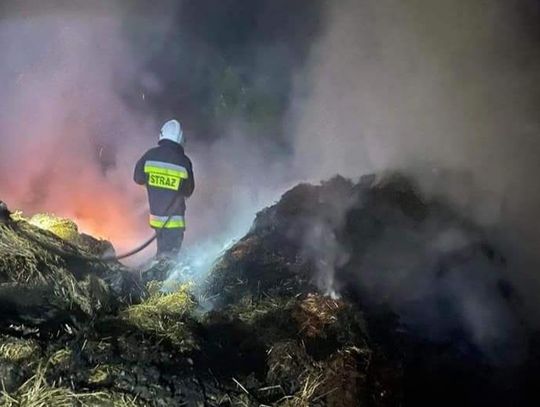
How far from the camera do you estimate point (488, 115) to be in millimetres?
9781

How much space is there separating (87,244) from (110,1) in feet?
31.2

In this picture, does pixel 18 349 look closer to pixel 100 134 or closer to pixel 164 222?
pixel 164 222

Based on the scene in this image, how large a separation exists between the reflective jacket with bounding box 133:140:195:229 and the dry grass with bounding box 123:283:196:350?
2.54 m

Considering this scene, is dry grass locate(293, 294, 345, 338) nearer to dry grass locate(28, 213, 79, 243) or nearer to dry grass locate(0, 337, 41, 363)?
dry grass locate(0, 337, 41, 363)

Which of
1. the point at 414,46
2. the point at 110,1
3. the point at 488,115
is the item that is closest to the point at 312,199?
the point at 488,115

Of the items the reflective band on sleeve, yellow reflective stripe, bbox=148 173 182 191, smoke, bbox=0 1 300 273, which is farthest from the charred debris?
smoke, bbox=0 1 300 273

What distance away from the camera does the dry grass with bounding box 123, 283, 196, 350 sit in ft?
12.4

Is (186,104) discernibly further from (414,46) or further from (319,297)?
(319,297)

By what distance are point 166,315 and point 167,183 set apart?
3.60 m

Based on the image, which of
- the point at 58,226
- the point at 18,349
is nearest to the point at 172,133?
the point at 58,226

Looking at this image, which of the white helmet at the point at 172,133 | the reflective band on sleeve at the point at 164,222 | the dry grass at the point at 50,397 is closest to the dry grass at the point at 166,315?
the dry grass at the point at 50,397

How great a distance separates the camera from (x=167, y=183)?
752 centimetres

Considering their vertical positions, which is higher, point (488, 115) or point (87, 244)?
point (488, 115)

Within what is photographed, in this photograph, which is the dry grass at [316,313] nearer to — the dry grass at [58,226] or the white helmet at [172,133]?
the dry grass at [58,226]
